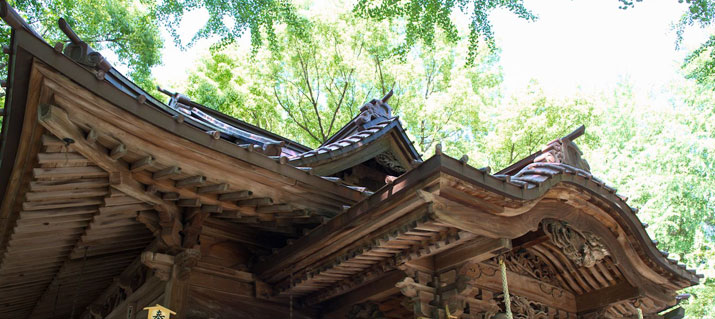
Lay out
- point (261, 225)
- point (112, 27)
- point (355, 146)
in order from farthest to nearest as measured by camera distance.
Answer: point (112, 27) → point (355, 146) → point (261, 225)

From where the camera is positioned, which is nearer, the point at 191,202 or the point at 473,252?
the point at 473,252

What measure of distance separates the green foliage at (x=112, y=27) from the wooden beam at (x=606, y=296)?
12.2m

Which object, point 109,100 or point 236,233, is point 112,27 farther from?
point 109,100

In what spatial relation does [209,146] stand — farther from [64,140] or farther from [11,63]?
[11,63]

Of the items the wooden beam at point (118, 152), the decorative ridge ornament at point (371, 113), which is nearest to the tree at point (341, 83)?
the decorative ridge ornament at point (371, 113)

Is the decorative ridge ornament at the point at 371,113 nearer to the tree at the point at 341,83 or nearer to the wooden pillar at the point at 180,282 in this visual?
the wooden pillar at the point at 180,282

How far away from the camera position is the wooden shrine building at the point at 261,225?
13.1ft

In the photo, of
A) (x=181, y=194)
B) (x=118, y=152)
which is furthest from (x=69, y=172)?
(x=181, y=194)

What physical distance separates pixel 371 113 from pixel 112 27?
33.8ft

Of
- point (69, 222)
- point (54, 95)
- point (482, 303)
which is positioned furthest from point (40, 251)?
point (482, 303)

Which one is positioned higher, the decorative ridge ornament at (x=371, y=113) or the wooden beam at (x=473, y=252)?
the decorative ridge ornament at (x=371, y=113)

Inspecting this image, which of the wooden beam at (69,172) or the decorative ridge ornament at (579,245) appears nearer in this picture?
the wooden beam at (69,172)

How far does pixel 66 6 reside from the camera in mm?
13539

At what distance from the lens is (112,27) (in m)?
15.1
